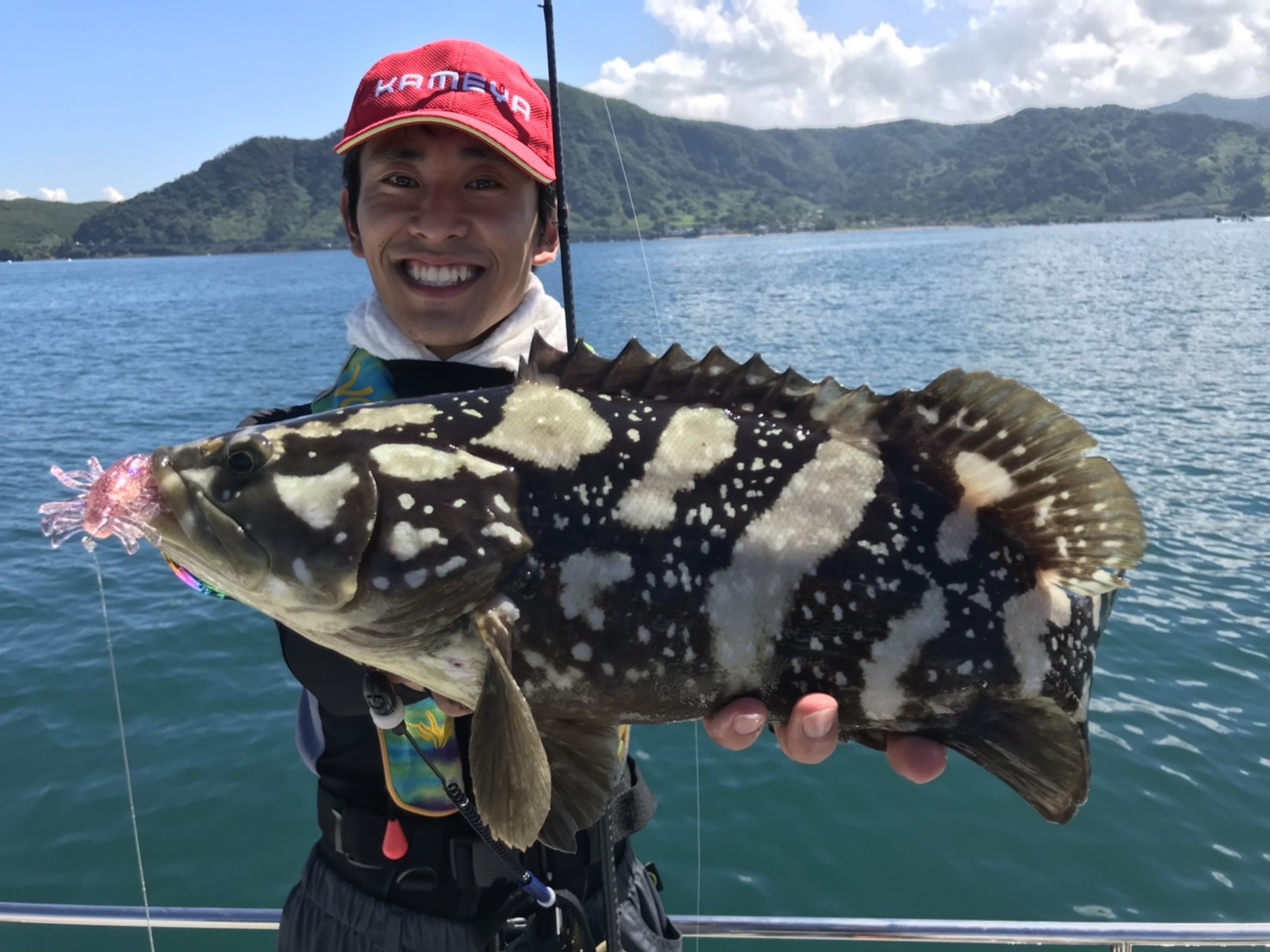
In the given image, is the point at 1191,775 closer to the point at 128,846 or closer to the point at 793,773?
the point at 793,773

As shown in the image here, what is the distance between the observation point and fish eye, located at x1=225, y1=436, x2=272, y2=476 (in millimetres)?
2555

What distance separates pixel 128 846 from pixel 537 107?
8.37 m

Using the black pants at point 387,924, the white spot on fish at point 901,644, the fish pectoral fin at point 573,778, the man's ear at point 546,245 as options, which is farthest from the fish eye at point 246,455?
the white spot on fish at point 901,644

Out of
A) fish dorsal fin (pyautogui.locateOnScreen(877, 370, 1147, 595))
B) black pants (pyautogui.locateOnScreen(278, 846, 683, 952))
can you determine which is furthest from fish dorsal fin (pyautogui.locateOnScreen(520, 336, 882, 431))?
black pants (pyautogui.locateOnScreen(278, 846, 683, 952))

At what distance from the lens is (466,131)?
123 inches

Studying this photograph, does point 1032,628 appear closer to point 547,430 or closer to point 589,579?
point 589,579

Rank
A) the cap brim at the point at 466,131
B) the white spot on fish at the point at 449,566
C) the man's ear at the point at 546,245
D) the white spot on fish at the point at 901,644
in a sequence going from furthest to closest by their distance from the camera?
the man's ear at the point at 546,245, the cap brim at the point at 466,131, the white spot on fish at the point at 901,644, the white spot on fish at the point at 449,566

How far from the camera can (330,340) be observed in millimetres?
48281

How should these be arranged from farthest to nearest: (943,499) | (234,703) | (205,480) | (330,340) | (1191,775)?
1. (330,340)
2. (234,703)
3. (1191,775)
4. (943,499)
5. (205,480)

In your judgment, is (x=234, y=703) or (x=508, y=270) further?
(x=234, y=703)

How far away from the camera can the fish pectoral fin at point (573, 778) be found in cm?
268

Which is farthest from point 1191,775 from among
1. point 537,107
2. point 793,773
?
point 537,107

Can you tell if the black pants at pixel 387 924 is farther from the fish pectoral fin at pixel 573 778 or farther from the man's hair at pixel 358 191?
the man's hair at pixel 358 191

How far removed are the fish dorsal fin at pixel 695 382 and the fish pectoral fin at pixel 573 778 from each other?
3.64 ft
